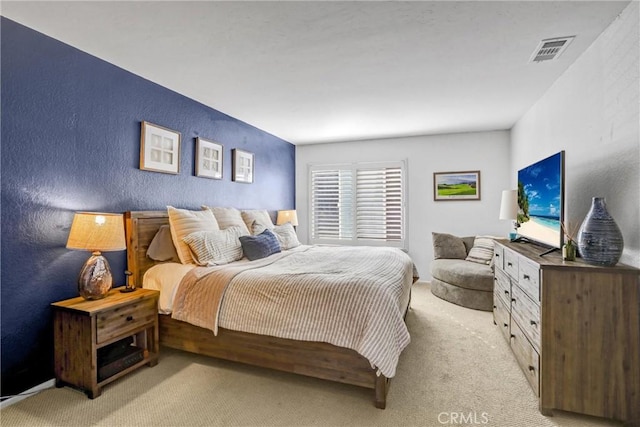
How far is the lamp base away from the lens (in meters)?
2.13

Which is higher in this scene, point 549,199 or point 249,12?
point 249,12

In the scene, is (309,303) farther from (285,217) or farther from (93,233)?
(285,217)

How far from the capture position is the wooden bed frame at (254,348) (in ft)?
6.40

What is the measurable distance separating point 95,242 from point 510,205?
155 inches

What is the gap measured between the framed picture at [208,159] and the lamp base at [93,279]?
1.50 metres

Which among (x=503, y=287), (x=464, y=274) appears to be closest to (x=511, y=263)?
(x=503, y=287)

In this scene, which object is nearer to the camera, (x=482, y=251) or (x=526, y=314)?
(x=526, y=314)

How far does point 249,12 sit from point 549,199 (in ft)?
8.56

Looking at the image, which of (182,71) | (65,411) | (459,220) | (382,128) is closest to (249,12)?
(182,71)

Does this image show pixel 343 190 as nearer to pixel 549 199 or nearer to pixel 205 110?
pixel 205 110

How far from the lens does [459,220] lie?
483 cm

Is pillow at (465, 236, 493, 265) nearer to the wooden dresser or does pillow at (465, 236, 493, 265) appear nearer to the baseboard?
the wooden dresser

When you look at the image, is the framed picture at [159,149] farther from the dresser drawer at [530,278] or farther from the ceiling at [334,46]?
the dresser drawer at [530,278]

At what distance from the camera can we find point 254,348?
7.29 ft
